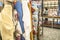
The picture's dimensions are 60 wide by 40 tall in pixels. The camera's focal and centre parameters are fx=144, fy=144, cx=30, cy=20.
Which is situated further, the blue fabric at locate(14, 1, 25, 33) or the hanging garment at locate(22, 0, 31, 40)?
the hanging garment at locate(22, 0, 31, 40)

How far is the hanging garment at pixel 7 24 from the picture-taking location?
1163 millimetres

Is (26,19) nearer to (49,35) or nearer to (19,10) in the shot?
(19,10)

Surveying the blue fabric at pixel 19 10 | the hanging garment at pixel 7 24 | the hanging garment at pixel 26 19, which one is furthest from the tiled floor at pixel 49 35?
the hanging garment at pixel 7 24

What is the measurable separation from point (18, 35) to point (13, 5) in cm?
28

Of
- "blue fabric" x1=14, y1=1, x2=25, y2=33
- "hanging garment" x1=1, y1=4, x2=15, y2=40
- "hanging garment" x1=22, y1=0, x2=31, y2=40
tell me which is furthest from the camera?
"hanging garment" x1=22, y1=0, x2=31, y2=40

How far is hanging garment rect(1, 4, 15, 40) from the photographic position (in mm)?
1163

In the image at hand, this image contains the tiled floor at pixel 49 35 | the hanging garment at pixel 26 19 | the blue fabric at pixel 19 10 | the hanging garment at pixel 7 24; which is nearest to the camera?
the hanging garment at pixel 7 24

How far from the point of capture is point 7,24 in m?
1.16

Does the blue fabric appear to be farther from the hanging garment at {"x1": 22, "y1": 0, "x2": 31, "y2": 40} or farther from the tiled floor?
the tiled floor

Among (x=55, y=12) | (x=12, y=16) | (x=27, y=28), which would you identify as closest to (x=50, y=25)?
(x=55, y=12)

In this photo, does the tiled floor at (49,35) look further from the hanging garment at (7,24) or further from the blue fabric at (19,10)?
the hanging garment at (7,24)

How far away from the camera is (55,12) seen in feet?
10.3

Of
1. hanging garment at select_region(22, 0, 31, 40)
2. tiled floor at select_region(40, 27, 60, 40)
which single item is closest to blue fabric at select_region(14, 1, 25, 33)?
hanging garment at select_region(22, 0, 31, 40)

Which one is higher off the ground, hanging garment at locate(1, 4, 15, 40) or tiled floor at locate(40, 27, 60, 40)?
hanging garment at locate(1, 4, 15, 40)
